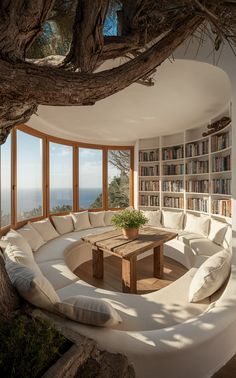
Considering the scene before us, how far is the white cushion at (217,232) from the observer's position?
301 cm

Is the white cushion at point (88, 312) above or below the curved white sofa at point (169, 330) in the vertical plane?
above

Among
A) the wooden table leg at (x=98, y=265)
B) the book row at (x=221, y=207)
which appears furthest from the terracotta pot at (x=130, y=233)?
the book row at (x=221, y=207)

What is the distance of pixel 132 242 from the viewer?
282cm

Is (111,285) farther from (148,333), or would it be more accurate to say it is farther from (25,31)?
(25,31)

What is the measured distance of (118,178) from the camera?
5.38m

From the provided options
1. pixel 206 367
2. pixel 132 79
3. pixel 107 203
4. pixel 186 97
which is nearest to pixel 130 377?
pixel 206 367

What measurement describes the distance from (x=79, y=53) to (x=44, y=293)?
1.39 metres

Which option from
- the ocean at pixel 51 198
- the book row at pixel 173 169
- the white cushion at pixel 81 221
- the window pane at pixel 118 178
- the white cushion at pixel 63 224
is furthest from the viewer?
the window pane at pixel 118 178

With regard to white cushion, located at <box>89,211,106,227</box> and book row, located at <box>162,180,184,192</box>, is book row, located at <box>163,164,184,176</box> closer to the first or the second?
book row, located at <box>162,180,184,192</box>

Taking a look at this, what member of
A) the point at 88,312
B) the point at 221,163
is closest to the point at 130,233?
the point at 88,312

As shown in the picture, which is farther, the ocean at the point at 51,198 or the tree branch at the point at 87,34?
the ocean at the point at 51,198

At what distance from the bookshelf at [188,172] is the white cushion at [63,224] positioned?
6.70 feet

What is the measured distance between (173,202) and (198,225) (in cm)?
114

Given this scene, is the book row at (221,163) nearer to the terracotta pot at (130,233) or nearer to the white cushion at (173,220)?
the white cushion at (173,220)
